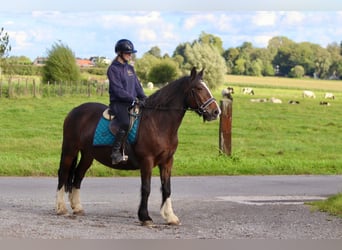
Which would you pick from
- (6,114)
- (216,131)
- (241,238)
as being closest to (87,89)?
(6,114)

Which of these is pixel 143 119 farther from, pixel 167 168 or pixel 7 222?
pixel 7 222

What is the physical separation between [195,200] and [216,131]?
17776mm

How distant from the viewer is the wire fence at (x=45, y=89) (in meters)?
48.4

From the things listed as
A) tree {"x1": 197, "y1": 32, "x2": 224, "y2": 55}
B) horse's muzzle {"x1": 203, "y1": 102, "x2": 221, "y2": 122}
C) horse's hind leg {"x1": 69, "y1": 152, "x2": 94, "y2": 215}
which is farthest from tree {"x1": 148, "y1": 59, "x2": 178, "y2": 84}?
horse's muzzle {"x1": 203, "y1": 102, "x2": 221, "y2": 122}

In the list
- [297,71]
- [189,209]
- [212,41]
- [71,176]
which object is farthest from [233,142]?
[212,41]

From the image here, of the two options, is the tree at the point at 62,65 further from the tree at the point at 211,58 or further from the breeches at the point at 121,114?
the breeches at the point at 121,114

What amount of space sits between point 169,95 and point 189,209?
2.26 m

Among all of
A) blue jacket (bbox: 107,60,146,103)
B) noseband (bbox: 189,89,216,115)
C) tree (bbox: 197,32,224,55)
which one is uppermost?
tree (bbox: 197,32,224,55)

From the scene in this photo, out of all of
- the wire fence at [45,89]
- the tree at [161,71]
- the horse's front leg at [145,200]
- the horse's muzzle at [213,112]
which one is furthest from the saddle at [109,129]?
the tree at [161,71]

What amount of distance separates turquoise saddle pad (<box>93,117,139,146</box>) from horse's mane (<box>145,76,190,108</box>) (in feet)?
1.29

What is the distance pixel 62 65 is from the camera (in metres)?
63.9

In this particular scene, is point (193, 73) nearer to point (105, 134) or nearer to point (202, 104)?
point (202, 104)

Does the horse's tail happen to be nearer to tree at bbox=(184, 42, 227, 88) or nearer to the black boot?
the black boot

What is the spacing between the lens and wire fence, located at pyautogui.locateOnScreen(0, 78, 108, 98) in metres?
48.4
